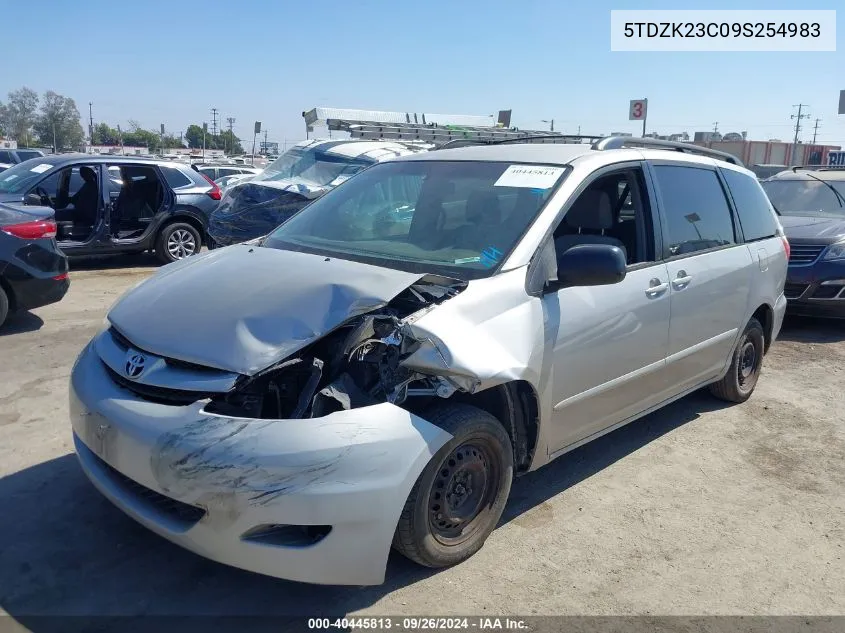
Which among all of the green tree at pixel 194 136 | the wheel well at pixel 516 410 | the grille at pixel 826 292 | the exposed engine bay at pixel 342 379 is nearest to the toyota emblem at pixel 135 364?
the exposed engine bay at pixel 342 379

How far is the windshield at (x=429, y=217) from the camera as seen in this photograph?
11.3ft

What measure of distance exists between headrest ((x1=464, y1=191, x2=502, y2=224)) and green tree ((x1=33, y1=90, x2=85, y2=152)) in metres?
85.1

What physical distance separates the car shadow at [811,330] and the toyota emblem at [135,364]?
7.06 m

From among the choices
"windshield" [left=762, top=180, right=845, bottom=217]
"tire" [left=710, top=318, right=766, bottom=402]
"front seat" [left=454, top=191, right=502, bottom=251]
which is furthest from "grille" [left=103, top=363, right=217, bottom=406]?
"windshield" [left=762, top=180, right=845, bottom=217]

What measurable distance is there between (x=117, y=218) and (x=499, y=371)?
8.90 m

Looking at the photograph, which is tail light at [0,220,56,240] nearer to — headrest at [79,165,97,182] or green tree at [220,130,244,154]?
headrest at [79,165,97,182]

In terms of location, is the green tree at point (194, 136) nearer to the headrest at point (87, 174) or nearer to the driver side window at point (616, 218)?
the headrest at point (87, 174)

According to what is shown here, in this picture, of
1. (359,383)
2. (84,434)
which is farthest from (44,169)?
(359,383)

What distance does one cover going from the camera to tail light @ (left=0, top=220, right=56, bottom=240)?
6.32m

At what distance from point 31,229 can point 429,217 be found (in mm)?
4420

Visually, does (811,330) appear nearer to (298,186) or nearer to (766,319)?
(766,319)

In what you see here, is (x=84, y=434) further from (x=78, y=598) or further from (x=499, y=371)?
(x=499, y=371)

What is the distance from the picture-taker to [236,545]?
8.29 ft

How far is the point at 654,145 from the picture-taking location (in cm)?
456
